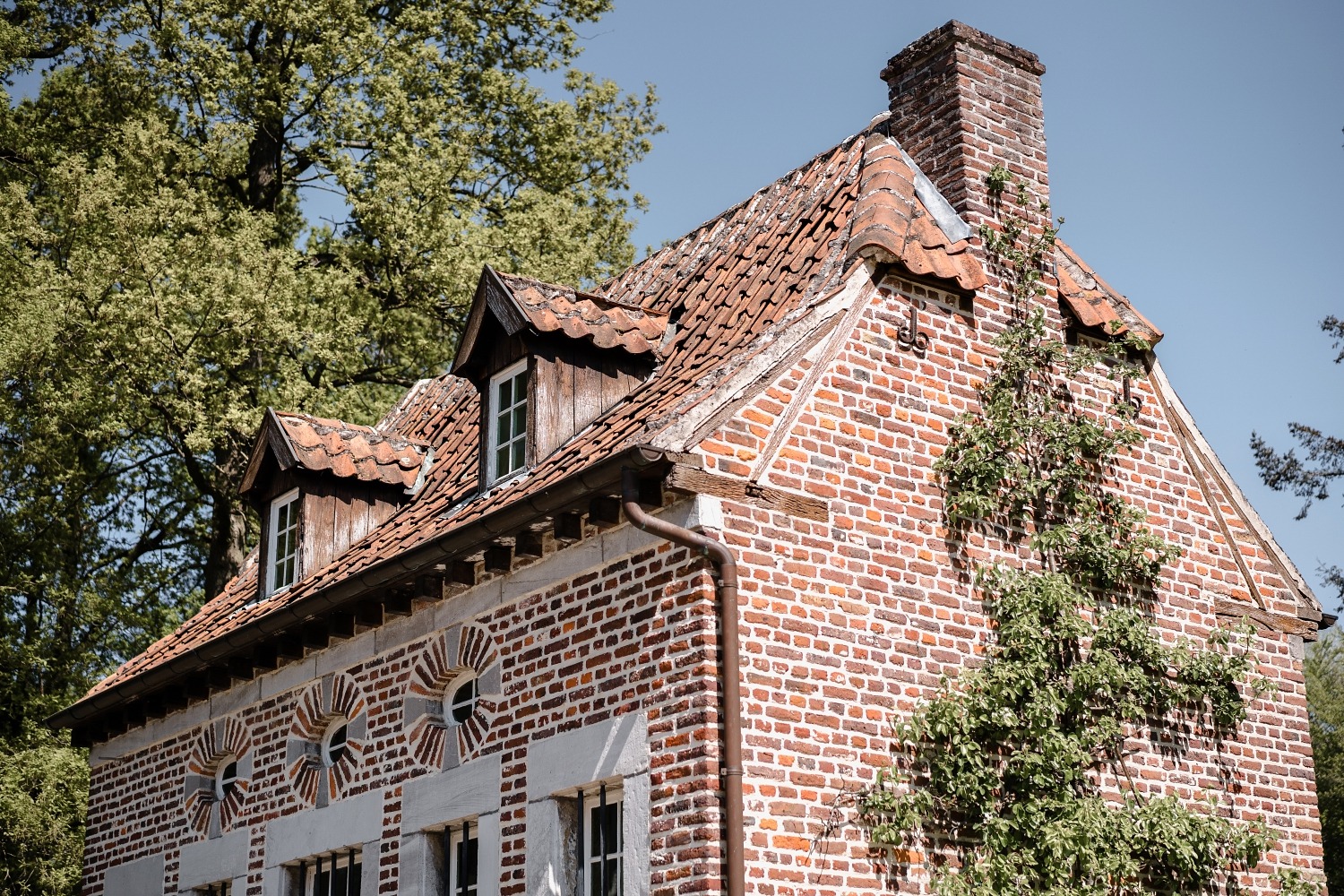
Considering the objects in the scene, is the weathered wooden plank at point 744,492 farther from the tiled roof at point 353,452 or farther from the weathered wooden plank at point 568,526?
the tiled roof at point 353,452

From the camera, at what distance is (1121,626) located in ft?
37.8

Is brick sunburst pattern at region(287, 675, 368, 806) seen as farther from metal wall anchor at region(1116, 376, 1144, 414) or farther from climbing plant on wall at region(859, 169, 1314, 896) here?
metal wall anchor at region(1116, 376, 1144, 414)

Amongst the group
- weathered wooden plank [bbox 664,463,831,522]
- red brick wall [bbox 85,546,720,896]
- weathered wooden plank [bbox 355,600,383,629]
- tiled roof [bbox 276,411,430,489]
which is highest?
tiled roof [bbox 276,411,430,489]

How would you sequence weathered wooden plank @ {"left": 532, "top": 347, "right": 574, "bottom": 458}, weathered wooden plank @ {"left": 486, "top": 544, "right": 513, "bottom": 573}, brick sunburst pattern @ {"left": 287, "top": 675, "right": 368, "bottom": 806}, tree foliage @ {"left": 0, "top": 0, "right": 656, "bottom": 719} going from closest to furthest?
weathered wooden plank @ {"left": 486, "top": 544, "right": 513, "bottom": 573}
weathered wooden plank @ {"left": 532, "top": 347, "right": 574, "bottom": 458}
brick sunburst pattern @ {"left": 287, "top": 675, "right": 368, "bottom": 806}
tree foliage @ {"left": 0, "top": 0, "right": 656, "bottom": 719}

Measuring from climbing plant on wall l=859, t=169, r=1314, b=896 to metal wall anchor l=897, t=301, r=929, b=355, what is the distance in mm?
632

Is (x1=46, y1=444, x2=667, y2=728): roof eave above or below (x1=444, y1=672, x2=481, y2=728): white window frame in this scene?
above

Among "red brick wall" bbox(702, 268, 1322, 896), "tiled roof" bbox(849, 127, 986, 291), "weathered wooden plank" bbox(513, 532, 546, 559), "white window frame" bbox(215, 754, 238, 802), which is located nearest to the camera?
"red brick wall" bbox(702, 268, 1322, 896)

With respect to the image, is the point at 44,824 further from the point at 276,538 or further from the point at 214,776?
the point at 276,538

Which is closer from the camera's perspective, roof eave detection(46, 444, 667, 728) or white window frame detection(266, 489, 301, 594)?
roof eave detection(46, 444, 667, 728)

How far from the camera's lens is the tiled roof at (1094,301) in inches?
503

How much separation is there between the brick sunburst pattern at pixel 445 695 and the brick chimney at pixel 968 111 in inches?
195

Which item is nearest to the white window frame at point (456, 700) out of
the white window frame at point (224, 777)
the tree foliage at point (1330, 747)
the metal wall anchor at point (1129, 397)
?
the white window frame at point (224, 777)

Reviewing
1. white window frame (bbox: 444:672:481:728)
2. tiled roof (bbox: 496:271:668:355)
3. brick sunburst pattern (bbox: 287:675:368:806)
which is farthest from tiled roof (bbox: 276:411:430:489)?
white window frame (bbox: 444:672:481:728)

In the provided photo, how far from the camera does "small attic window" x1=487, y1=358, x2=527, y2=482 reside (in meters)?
13.0
